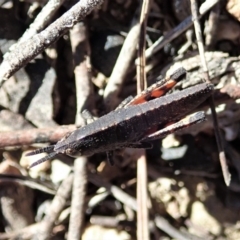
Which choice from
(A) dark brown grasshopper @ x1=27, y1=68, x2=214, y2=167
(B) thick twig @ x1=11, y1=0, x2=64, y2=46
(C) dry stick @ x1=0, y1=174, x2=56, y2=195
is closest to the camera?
(A) dark brown grasshopper @ x1=27, y1=68, x2=214, y2=167

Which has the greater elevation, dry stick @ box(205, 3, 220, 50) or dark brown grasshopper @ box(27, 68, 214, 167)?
dry stick @ box(205, 3, 220, 50)

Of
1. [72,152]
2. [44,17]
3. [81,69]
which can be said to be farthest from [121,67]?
[72,152]

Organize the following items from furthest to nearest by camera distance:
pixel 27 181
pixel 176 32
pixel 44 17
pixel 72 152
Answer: pixel 27 181 < pixel 176 32 < pixel 44 17 < pixel 72 152

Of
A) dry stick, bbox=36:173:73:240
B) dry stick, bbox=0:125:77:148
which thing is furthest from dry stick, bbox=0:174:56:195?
dry stick, bbox=0:125:77:148

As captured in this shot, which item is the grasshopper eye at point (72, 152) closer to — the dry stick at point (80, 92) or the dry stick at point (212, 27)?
the dry stick at point (80, 92)

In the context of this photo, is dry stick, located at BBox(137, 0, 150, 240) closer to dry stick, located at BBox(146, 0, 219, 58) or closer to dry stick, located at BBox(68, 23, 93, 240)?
dry stick, located at BBox(146, 0, 219, 58)

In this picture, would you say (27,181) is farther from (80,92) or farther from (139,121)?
(139,121)

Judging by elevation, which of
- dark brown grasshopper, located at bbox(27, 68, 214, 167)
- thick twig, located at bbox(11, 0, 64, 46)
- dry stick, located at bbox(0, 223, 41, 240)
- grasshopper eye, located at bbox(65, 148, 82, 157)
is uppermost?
thick twig, located at bbox(11, 0, 64, 46)
